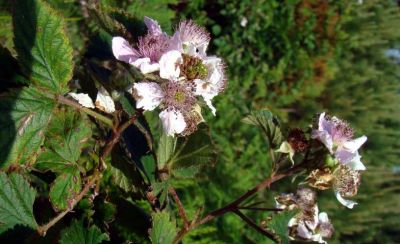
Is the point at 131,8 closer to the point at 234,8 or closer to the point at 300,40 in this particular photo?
the point at 234,8

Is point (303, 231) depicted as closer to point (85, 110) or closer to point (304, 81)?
point (85, 110)

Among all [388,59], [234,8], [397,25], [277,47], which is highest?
[234,8]

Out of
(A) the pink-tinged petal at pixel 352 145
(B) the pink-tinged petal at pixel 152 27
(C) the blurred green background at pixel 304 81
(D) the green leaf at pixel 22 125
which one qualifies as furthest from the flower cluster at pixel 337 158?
(C) the blurred green background at pixel 304 81

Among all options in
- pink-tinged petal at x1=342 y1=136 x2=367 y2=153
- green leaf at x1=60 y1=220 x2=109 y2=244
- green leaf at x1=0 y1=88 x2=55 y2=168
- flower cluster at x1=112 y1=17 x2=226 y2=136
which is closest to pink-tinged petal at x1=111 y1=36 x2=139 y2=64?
flower cluster at x1=112 y1=17 x2=226 y2=136

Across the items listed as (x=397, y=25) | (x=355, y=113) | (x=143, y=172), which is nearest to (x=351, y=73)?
(x=355, y=113)

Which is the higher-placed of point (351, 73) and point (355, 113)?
point (351, 73)
